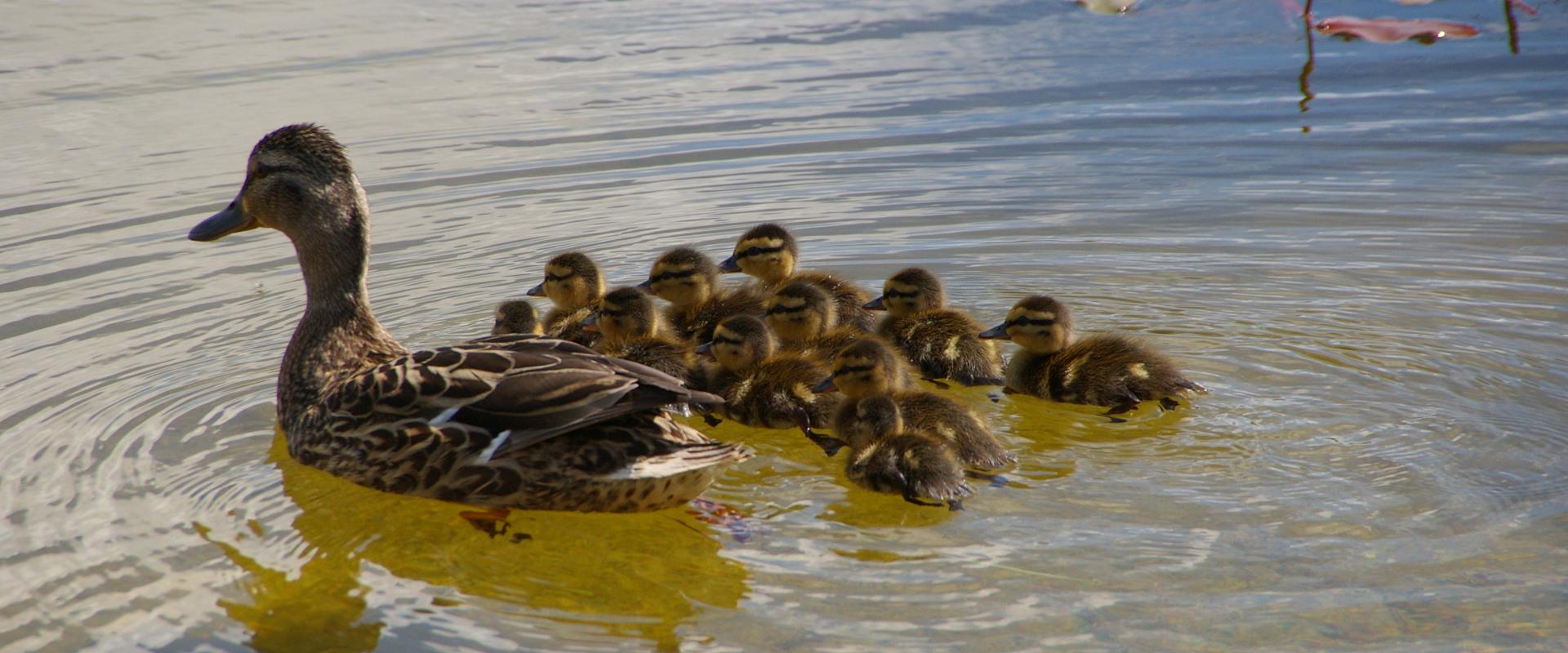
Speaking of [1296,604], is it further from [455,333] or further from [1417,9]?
[1417,9]

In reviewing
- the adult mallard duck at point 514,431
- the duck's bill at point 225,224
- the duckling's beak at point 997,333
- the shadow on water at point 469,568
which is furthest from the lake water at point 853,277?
the duck's bill at point 225,224

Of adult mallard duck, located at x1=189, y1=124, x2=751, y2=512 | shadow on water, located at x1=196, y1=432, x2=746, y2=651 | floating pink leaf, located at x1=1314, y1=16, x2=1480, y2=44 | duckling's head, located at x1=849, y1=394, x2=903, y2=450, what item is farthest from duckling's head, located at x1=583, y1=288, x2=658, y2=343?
floating pink leaf, located at x1=1314, y1=16, x2=1480, y2=44

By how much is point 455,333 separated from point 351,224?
83 centimetres

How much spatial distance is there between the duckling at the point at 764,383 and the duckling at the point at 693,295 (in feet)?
1.77

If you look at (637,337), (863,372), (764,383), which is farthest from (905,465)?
(637,337)

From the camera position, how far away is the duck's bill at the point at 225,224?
4.51 m

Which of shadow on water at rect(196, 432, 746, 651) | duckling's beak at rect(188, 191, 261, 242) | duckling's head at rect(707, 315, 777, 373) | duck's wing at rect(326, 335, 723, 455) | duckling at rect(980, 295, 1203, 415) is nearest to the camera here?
shadow on water at rect(196, 432, 746, 651)

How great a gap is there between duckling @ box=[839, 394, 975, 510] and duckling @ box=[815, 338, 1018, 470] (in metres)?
0.07

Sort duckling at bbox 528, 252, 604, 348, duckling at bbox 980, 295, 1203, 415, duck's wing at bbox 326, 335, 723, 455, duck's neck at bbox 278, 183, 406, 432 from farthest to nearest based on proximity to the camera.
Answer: duckling at bbox 528, 252, 604, 348, duckling at bbox 980, 295, 1203, 415, duck's neck at bbox 278, 183, 406, 432, duck's wing at bbox 326, 335, 723, 455

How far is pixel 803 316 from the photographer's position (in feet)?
16.4

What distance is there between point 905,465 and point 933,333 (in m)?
1.26

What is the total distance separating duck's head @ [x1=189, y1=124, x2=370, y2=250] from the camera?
4.35 metres

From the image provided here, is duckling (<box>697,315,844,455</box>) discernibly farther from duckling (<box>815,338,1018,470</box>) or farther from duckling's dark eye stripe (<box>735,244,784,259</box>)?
duckling's dark eye stripe (<box>735,244,784,259</box>)

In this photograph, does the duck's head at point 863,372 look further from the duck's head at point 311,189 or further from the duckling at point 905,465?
the duck's head at point 311,189
